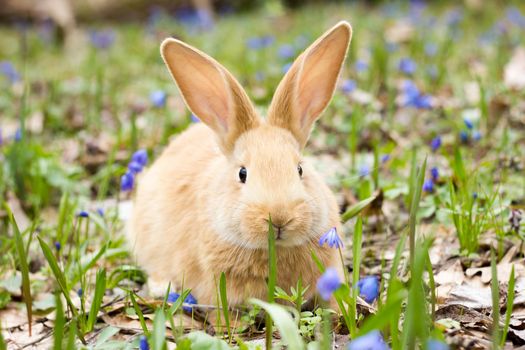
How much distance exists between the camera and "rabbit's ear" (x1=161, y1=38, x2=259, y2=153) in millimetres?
3426

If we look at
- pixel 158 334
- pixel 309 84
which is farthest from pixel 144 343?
pixel 309 84

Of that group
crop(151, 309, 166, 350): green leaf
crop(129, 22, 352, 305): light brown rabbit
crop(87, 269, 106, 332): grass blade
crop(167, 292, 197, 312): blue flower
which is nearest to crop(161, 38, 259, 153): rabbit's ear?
crop(129, 22, 352, 305): light brown rabbit

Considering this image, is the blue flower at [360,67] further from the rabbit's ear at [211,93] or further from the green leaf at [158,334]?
the green leaf at [158,334]

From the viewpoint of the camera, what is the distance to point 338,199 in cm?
469

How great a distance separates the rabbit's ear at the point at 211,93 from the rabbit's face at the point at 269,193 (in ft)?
0.26

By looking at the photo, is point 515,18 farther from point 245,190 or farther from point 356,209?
point 245,190

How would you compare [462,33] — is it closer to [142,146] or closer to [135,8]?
[142,146]

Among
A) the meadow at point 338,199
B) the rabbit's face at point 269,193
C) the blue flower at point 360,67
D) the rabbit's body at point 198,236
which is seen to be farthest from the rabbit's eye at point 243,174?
the blue flower at point 360,67

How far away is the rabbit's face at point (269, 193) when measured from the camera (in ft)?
9.70

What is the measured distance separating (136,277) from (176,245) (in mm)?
368

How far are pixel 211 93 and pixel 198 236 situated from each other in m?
0.73

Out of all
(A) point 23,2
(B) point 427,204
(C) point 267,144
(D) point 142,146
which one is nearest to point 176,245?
(C) point 267,144

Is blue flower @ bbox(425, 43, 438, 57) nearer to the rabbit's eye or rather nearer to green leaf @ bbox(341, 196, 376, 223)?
green leaf @ bbox(341, 196, 376, 223)

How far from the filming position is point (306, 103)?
366cm
